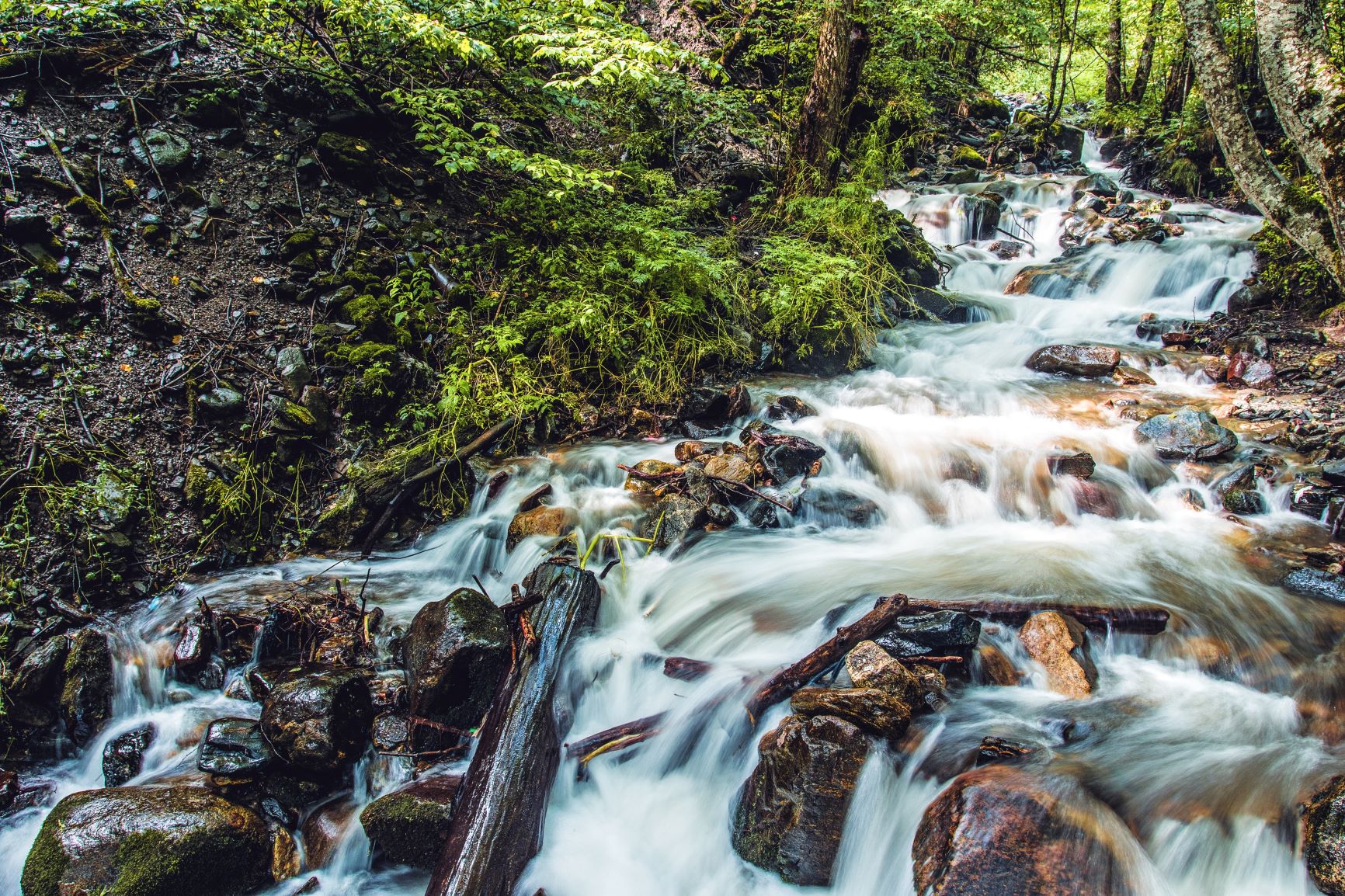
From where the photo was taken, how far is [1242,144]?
16.7ft

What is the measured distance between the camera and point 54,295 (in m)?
4.08

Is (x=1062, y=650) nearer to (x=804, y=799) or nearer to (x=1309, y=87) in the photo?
(x=804, y=799)

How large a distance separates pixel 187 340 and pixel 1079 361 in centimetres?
840

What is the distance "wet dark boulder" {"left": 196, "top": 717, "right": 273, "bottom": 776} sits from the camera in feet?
9.41

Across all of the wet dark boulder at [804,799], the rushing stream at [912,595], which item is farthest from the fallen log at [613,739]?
the wet dark boulder at [804,799]

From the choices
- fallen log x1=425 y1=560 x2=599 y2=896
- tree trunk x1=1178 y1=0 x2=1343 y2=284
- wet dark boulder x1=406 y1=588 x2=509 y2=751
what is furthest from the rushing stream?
tree trunk x1=1178 y1=0 x2=1343 y2=284

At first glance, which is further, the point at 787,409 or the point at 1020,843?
the point at 787,409

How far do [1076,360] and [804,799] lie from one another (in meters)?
6.53

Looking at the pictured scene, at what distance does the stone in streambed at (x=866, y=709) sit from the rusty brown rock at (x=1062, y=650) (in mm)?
942

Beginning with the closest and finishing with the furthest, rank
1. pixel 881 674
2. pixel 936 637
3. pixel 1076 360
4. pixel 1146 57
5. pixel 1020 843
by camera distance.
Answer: pixel 1020 843
pixel 881 674
pixel 936 637
pixel 1076 360
pixel 1146 57

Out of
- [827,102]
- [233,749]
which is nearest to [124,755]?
[233,749]

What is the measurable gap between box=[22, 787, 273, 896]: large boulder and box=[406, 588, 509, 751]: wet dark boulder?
741 mm

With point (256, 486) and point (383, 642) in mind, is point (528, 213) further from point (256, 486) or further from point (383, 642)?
point (383, 642)

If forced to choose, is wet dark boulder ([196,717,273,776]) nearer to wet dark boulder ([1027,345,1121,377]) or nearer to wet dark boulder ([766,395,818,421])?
wet dark boulder ([766,395,818,421])
